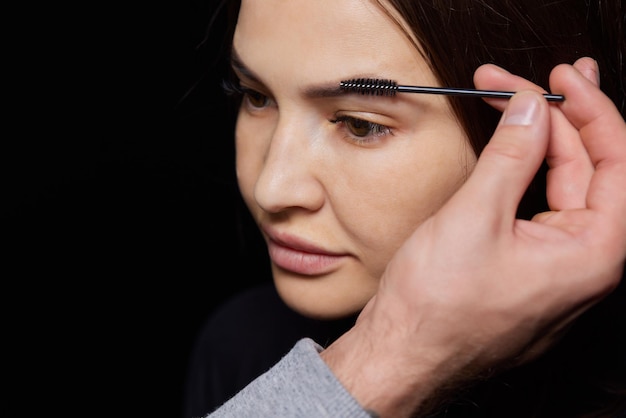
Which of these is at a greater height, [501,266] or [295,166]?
[295,166]

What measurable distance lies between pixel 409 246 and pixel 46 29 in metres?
1.41

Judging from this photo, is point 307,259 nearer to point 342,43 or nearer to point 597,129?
point 342,43

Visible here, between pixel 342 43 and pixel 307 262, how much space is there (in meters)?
0.38

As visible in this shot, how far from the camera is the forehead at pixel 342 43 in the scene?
1177 mm

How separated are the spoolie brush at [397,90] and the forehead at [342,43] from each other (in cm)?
2

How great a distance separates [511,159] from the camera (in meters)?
1.04

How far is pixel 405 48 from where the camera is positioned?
3.86 ft

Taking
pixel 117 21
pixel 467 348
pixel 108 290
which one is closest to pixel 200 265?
pixel 108 290

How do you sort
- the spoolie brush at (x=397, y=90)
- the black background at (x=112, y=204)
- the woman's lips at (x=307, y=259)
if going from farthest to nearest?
the black background at (x=112, y=204)
the woman's lips at (x=307, y=259)
the spoolie brush at (x=397, y=90)

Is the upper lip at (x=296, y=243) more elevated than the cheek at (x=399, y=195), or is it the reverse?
the cheek at (x=399, y=195)

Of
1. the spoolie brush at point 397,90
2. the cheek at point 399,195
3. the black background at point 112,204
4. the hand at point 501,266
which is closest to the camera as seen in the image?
the hand at point 501,266

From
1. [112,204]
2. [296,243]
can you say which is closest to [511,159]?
[296,243]

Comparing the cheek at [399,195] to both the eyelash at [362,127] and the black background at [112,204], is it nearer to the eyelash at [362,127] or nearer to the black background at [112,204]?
the eyelash at [362,127]

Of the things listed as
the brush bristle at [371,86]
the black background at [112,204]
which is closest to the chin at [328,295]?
the brush bristle at [371,86]
